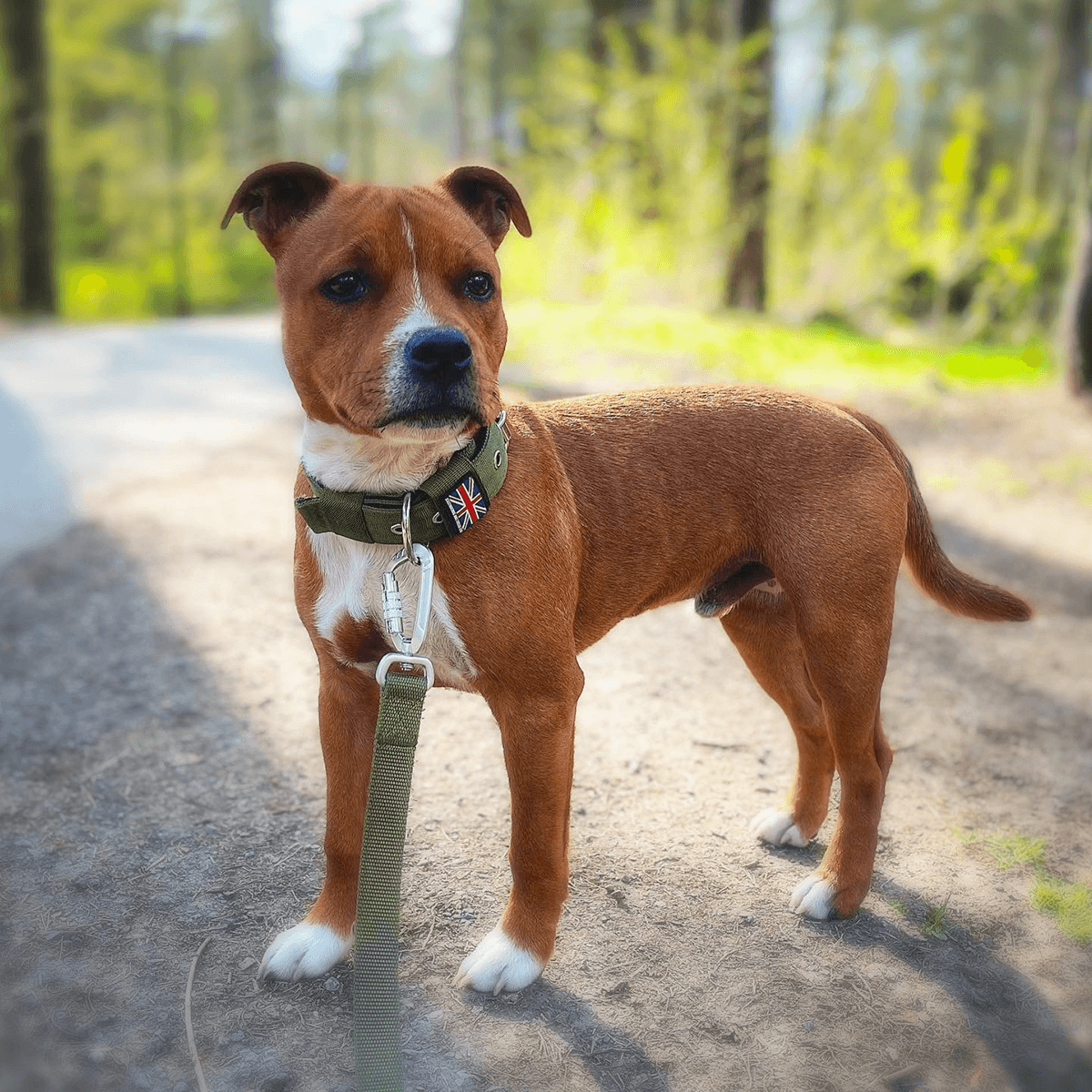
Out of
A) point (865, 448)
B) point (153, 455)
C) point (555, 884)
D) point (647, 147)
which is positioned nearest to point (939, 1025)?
point (555, 884)

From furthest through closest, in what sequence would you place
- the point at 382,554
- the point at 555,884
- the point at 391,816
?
the point at 555,884, the point at 382,554, the point at 391,816

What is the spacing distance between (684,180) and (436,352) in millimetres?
12133

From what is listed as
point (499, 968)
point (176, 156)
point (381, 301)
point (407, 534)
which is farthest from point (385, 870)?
point (176, 156)

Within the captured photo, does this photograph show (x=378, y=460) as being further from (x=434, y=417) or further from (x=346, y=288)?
(x=346, y=288)

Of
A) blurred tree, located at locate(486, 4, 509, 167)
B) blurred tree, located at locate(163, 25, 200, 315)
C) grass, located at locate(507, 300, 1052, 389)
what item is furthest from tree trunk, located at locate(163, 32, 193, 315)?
grass, located at locate(507, 300, 1052, 389)

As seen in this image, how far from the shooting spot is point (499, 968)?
8.77ft

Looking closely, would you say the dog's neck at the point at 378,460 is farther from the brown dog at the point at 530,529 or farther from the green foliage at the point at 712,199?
the green foliage at the point at 712,199

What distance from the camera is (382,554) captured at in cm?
248

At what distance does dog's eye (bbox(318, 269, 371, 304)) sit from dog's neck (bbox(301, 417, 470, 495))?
304 millimetres

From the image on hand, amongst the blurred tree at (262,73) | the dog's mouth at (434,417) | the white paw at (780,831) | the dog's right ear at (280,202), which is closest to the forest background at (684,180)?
the dog's right ear at (280,202)

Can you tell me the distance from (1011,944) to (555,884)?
1.37 meters

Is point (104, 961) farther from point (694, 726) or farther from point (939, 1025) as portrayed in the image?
point (694, 726)

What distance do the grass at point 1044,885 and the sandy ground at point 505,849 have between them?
0.04m

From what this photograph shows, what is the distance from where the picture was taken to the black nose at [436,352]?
7.21ft
